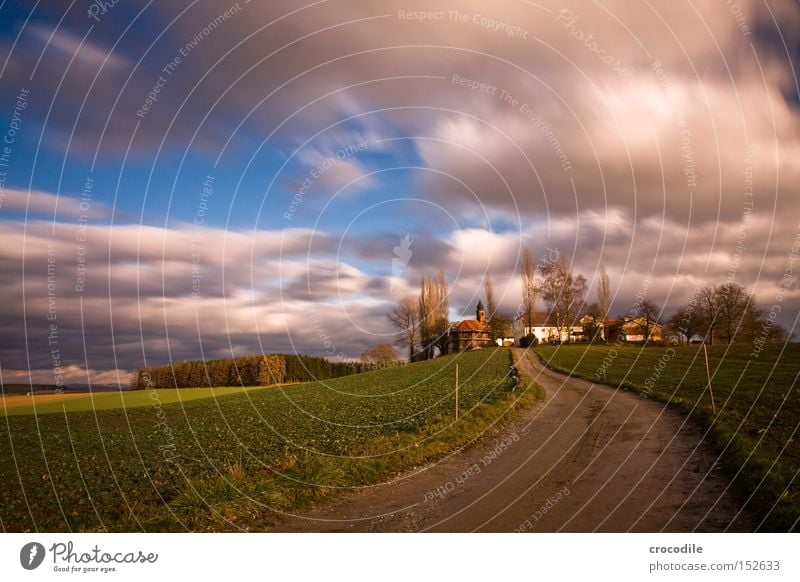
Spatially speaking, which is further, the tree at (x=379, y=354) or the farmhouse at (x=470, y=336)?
the farmhouse at (x=470, y=336)

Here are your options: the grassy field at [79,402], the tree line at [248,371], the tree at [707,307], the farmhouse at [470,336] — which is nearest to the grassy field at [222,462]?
the grassy field at [79,402]

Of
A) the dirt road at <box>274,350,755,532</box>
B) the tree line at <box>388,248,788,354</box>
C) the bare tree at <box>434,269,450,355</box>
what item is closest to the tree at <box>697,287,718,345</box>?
the tree line at <box>388,248,788,354</box>

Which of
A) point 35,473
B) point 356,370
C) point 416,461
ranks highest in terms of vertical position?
point 416,461

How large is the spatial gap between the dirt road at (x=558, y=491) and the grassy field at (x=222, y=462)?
107cm

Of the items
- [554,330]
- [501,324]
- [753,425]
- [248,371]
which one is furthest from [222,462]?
[554,330]

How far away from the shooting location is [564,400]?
992 inches

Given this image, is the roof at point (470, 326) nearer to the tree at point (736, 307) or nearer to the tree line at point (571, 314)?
the tree line at point (571, 314)

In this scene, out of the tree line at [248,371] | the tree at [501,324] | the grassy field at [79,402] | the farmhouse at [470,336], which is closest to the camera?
the grassy field at [79,402]

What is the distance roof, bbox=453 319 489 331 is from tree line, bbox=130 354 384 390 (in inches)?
1176

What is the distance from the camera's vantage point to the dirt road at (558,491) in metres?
8.48

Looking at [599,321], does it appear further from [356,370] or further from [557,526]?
[557,526]

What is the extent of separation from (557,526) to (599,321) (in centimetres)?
9393

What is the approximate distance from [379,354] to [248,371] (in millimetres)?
27165
